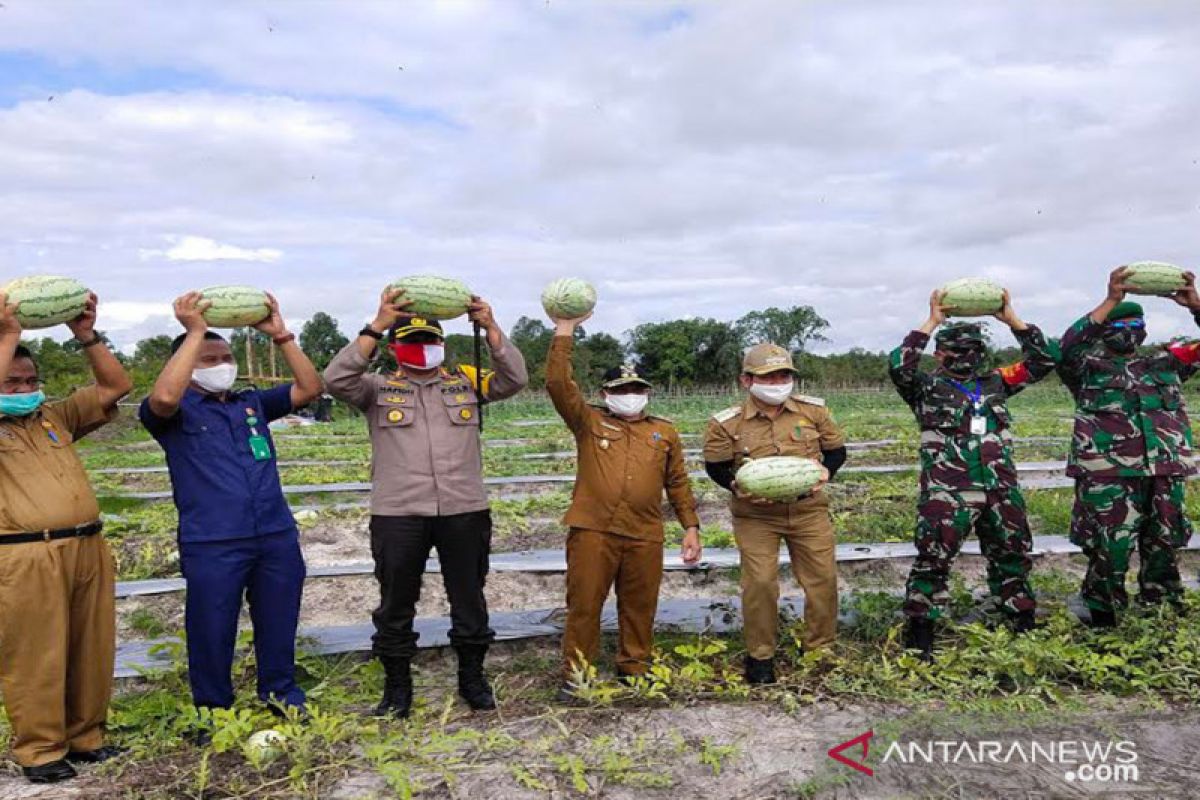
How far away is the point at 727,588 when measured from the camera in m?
7.57

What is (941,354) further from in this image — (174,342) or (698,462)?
(698,462)

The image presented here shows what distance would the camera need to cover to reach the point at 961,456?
18.0ft

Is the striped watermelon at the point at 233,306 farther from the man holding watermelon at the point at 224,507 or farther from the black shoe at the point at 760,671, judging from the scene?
the black shoe at the point at 760,671

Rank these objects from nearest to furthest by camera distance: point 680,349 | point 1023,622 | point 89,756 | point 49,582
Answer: point 49,582
point 89,756
point 1023,622
point 680,349

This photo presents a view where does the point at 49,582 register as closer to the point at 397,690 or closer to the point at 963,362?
the point at 397,690

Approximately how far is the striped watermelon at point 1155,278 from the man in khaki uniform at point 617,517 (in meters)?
3.05

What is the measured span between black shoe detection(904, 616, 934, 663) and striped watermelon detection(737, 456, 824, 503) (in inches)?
47.0

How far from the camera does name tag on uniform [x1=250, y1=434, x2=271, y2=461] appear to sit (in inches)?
185

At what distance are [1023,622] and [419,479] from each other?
3.90 meters

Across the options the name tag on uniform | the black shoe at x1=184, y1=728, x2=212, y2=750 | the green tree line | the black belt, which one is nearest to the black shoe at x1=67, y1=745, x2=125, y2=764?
the black shoe at x1=184, y1=728, x2=212, y2=750

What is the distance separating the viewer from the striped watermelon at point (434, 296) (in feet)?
15.6

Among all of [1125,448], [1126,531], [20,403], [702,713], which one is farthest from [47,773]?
[1125,448]

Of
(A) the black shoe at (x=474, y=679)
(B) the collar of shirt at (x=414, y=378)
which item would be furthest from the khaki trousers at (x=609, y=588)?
(B) the collar of shirt at (x=414, y=378)

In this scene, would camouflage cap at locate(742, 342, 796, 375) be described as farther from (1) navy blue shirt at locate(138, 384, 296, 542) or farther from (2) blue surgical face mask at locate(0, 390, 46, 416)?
(2) blue surgical face mask at locate(0, 390, 46, 416)
